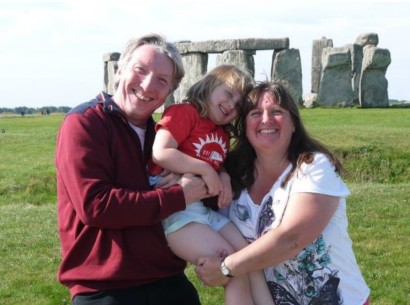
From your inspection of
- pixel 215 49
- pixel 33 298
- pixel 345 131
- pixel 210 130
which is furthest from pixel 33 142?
pixel 210 130

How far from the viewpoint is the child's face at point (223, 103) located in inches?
150

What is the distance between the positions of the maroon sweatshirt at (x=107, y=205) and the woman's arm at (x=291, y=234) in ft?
1.23

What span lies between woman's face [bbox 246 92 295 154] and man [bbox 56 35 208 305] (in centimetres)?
36

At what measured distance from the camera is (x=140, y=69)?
3.53 metres

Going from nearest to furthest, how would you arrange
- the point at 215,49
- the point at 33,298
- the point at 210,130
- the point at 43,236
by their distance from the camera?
the point at 210,130 < the point at 33,298 < the point at 43,236 < the point at 215,49

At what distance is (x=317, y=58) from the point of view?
29.4m

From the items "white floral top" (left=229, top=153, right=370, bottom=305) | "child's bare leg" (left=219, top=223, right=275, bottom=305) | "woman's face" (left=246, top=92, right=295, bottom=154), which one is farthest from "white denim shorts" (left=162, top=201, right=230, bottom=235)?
"woman's face" (left=246, top=92, right=295, bottom=154)

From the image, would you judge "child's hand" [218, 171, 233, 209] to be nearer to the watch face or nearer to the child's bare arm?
the child's bare arm

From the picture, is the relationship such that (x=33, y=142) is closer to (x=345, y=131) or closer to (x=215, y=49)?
(x=345, y=131)

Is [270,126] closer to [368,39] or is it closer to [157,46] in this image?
[157,46]

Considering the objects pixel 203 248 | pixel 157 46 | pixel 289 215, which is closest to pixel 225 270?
pixel 203 248

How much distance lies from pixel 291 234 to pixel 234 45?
21561 mm

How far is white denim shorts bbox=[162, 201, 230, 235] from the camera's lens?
3570mm

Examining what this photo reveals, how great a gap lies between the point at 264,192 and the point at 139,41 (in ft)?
3.11
